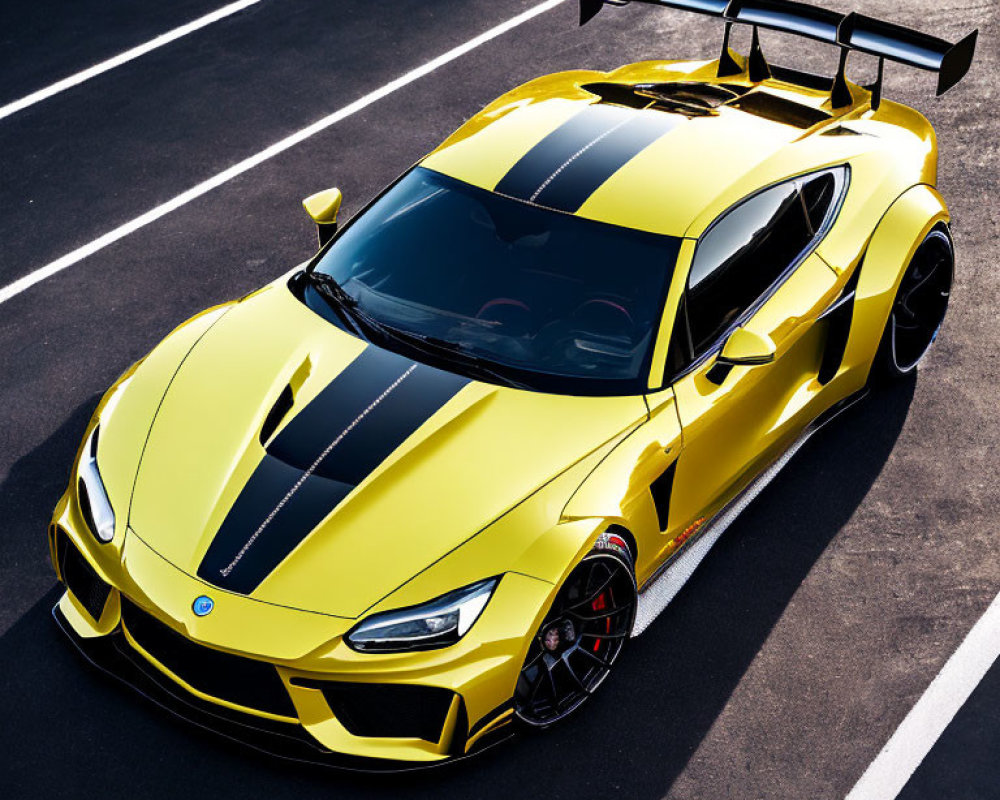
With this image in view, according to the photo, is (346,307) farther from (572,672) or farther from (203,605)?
(572,672)

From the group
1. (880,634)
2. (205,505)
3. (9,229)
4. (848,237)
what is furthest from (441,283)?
(9,229)

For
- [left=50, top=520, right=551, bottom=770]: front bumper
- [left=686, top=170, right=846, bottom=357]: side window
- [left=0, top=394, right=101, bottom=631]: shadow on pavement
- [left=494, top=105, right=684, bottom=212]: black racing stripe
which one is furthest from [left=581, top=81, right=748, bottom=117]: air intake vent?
[left=0, top=394, right=101, bottom=631]: shadow on pavement

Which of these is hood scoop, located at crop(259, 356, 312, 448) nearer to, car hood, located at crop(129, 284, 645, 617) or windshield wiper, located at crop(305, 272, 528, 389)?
car hood, located at crop(129, 284, 645, 617)

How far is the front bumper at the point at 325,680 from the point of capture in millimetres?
3973

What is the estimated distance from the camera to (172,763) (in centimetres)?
447

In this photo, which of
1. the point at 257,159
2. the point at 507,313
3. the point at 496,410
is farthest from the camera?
the point at 257,159

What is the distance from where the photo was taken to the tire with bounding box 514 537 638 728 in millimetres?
4316

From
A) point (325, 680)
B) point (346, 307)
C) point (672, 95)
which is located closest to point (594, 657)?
point (325, 680)

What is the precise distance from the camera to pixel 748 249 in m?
5.14

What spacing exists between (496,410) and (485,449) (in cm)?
18

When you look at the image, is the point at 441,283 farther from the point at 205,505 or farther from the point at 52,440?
the point at 52,440

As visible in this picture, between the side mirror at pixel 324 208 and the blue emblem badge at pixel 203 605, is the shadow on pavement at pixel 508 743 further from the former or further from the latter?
the side mirror at pixel 324 208

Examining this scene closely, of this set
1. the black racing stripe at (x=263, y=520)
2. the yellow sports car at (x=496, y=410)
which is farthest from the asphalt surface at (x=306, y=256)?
the black racing stripe at (x=263, y=520)

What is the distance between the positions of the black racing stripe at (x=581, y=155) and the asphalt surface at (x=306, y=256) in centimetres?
160
